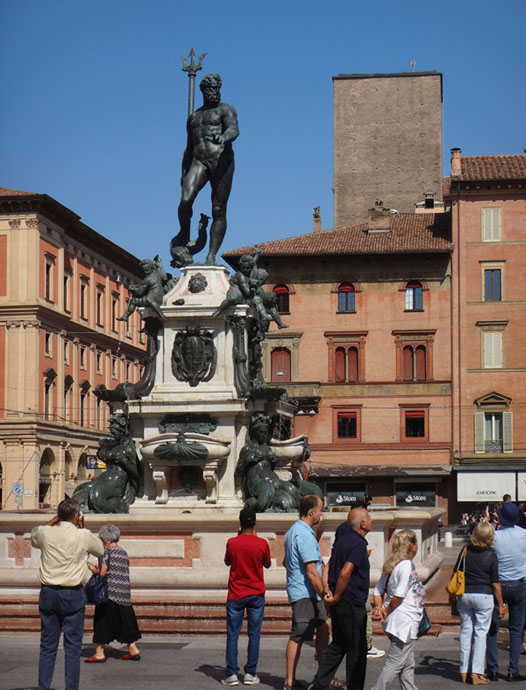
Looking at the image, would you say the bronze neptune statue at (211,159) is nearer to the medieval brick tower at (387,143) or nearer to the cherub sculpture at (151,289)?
the cherub sculpture at (151,289)

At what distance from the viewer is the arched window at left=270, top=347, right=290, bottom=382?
63.8 metres

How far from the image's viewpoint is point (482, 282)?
6275 cm

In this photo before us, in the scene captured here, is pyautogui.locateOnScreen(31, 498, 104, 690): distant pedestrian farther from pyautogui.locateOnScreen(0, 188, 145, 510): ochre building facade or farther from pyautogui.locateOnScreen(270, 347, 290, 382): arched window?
pyautogui.locateOnScreen(270, 347, 290, 382): arched window

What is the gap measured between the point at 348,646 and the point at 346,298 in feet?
178

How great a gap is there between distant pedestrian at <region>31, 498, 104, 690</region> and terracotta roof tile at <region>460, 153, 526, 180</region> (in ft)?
178

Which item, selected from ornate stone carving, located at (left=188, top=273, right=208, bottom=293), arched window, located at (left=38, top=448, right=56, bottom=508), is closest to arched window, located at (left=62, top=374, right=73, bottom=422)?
arched window, located at (left=38, top=448, right=56, bottom=508)

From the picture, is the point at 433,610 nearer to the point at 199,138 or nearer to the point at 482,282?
the point at 199,138

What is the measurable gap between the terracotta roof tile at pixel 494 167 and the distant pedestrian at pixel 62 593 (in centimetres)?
5413

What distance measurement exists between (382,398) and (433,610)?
48.1 meters

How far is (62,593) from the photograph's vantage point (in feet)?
34.3

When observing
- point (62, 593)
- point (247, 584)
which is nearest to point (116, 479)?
point (247, 584)

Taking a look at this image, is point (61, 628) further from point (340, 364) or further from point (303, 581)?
point (340, 364)

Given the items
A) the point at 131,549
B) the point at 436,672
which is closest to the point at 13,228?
the point at 131,549

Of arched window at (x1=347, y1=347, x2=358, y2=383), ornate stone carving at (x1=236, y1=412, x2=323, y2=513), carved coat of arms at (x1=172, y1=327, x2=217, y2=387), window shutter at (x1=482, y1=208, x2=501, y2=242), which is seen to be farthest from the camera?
arched window at (x1=347, y1=347, x2=358, y2=383)
